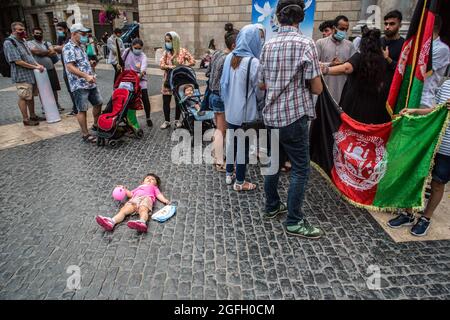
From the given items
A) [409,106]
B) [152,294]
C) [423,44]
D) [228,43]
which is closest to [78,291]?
[152,294]

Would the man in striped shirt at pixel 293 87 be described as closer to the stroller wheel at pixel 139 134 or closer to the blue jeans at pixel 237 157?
the blue jeans at pixel 237 157

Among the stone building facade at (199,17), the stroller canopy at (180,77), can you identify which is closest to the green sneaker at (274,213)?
the stroller canopy at (180,77)

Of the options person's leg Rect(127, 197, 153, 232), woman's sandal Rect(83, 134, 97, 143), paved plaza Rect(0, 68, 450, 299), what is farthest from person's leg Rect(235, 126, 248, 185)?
woman's sandal Rect(83, 134, 97, 143)

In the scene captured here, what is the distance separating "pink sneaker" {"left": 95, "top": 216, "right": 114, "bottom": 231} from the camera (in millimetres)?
3305

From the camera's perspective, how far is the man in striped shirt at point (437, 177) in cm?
305

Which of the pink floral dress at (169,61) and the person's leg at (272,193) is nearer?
the person's leg at (272,193)

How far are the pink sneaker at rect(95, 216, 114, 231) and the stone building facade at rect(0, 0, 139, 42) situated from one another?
3610 cm

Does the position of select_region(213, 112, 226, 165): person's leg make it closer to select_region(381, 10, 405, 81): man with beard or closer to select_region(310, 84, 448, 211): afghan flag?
select_region(310, 84, 448, 211): afghan flag

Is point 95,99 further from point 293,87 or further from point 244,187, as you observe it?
point 293,87

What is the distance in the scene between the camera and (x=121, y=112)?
5.82m

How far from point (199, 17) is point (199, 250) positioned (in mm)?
16987

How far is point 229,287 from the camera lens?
2633 millimetres

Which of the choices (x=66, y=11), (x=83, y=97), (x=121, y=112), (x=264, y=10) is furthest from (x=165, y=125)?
(x=66, y=11)

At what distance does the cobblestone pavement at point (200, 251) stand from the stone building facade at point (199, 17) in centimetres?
1075
